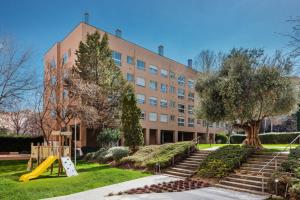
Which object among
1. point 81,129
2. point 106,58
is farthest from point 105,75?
point 81,129

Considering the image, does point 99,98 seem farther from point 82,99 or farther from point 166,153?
point 166,153

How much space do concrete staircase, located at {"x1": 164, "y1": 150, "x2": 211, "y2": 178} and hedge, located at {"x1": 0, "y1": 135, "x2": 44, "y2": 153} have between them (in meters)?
22.3

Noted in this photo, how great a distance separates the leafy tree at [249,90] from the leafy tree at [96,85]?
11.2 metres

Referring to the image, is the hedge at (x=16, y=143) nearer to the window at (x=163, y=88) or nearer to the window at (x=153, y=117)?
the window at (x=153, y=117)

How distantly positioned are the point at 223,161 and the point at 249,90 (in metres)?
5.66

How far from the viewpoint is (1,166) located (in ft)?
74.0

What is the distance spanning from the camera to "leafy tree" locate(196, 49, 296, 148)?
1986 centimetres

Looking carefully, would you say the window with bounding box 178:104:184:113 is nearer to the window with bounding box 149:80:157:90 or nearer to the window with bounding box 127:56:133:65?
the window with bounding box 149:80:157:90

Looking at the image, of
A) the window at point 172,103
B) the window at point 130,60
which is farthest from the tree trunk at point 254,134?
the window at point 172,103

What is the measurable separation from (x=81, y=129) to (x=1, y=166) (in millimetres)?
14142

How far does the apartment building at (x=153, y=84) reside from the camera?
3962 cm

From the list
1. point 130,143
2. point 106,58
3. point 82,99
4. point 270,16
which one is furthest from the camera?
point 106,58

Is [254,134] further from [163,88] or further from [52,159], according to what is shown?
[163,88]

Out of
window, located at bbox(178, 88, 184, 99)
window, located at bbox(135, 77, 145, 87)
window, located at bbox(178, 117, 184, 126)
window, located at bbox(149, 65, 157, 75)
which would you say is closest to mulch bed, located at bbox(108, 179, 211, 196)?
window, located at bbox(135, 77, 145, 87)
